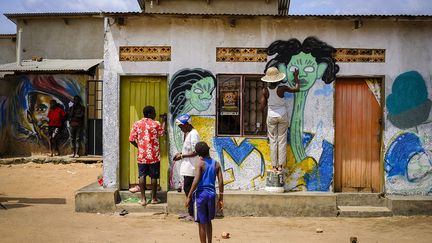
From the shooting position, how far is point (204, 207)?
5.66m

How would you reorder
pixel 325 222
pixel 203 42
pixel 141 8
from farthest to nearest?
pixel 141 8 → pixel 203 42 → pixel 325 222

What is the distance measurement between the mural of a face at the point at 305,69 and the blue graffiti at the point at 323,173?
119 centimetres

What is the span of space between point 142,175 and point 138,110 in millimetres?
1359

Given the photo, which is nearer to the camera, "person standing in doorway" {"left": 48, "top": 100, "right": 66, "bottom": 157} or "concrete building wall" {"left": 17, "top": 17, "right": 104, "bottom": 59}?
"person standing in doorway" {"left": 48, "top": 100, "right": 66, "bottom": 157}

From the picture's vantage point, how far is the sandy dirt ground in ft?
22.6

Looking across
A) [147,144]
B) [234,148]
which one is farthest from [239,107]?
[147,144]

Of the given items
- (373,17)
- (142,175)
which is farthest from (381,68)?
(142,175)

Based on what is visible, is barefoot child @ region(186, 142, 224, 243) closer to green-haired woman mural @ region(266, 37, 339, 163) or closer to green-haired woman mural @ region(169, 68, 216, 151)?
green-haired woman mural @ region(169, 68, 216, 151)

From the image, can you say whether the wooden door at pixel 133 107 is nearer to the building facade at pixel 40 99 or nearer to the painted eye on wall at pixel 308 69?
the painted eye on wall at pixel 308 69

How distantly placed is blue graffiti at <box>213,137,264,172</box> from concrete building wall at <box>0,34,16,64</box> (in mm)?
14557

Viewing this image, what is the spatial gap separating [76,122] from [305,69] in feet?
29.2

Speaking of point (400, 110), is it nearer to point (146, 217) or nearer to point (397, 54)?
point (397, 54)

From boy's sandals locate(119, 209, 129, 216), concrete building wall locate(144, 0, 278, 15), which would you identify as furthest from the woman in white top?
concrete building wall locate(144, 0, 278, 15)

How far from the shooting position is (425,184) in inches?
352
